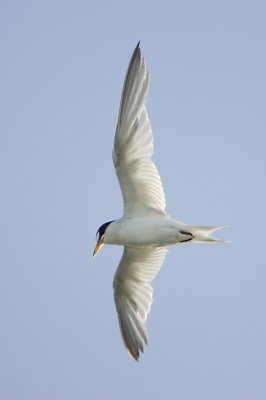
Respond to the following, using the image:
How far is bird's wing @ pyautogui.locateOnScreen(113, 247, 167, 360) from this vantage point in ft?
35.1

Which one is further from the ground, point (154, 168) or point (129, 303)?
point (154, 168)

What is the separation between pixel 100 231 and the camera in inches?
404

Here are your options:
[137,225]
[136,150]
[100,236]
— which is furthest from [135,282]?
[136,150]

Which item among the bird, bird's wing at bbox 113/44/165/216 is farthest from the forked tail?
bird's wing at bbox 113/44/165/216

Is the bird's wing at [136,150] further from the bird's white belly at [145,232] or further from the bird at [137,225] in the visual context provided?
A: the bird's white belly at [145,232]

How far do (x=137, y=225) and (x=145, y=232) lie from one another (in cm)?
16

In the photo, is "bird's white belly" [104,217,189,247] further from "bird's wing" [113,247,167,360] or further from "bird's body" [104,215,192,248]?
"bird's wing" [113,247,167,360]

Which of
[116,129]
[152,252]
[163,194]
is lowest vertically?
[152,252]

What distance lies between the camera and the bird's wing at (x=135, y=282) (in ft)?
35.1

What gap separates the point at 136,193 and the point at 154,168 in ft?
1.32

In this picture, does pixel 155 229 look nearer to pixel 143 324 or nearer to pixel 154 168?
pixel 154 168

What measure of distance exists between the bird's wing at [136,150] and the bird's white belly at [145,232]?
0.63 feet

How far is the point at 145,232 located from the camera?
973cm

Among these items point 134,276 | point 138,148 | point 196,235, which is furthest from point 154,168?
point 134,276
